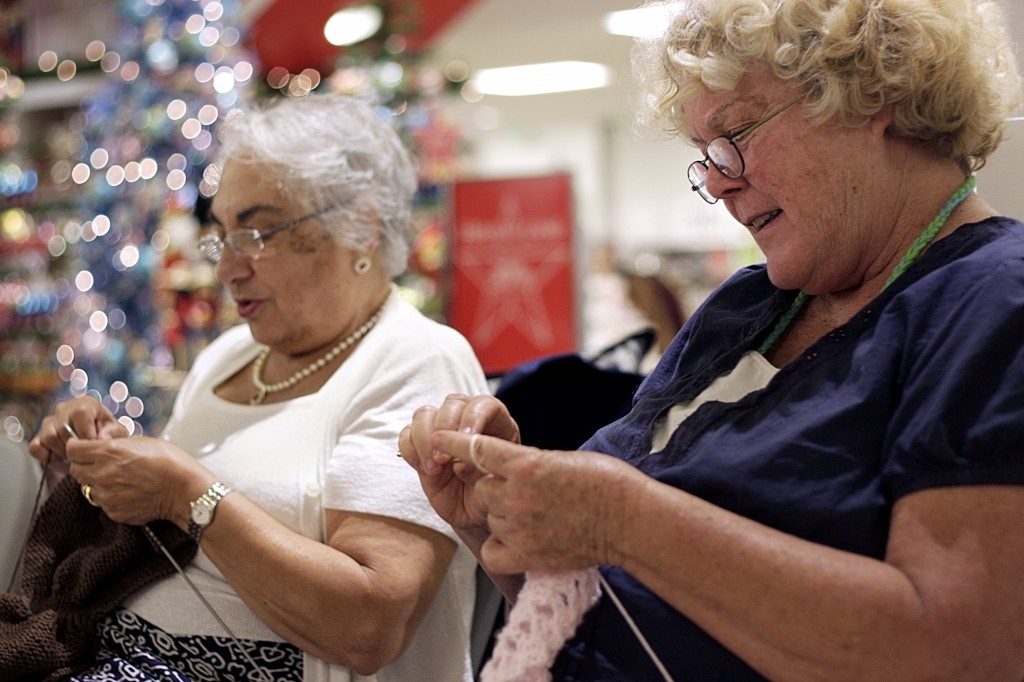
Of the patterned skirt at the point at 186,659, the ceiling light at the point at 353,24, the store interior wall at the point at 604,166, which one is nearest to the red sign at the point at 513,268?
the ceiling light at the point at 353,24

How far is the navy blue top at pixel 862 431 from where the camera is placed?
83 cm

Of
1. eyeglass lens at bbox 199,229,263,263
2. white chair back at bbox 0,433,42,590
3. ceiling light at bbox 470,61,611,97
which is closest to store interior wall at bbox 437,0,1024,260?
ceiling light at bbox 470,61,611,97

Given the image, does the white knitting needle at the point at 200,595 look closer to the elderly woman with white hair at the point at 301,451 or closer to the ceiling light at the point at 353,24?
the elderly woman with white hair at the point at 301,451

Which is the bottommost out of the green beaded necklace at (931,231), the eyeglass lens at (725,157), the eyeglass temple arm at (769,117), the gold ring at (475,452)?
the gold ring at (475,452)

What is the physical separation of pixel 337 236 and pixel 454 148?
346cm

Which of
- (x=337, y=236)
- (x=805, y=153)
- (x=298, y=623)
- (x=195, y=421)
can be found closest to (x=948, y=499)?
(x=805, y=153)

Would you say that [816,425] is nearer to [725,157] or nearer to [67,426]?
[725,157]

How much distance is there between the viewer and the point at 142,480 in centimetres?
136

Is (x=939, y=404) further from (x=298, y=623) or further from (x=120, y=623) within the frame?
(x=120, y=623)

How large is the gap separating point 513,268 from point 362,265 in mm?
2732

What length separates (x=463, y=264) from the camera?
4.53 m

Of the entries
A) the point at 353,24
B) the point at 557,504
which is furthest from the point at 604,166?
the point at 557,504

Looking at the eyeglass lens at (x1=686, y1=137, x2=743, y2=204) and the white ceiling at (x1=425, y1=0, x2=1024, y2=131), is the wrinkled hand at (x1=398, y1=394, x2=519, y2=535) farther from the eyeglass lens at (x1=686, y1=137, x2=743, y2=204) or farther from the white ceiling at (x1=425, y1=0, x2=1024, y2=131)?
the white ceiling at (x1=425, y1=0, x2=1024, y2=131)

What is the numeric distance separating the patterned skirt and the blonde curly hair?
0.95m
